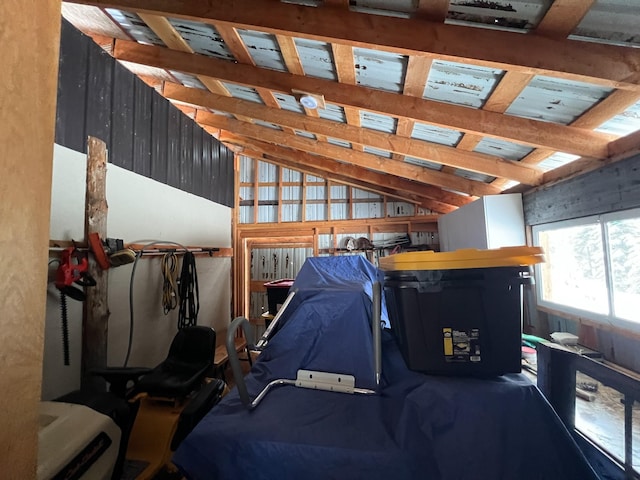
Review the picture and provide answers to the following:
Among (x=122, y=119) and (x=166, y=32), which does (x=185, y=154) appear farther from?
(x=166, y=32)

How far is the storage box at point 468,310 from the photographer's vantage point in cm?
103

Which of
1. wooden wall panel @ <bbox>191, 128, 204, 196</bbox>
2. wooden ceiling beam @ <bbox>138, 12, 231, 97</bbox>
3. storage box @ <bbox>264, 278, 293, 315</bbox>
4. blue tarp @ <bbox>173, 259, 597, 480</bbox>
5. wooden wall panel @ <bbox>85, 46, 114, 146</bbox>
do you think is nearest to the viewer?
blue tarp @ <bbox>173, 259, 597, 480</bbox>

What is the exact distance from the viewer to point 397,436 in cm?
90

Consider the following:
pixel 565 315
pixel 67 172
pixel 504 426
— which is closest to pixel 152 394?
pixel 67 172

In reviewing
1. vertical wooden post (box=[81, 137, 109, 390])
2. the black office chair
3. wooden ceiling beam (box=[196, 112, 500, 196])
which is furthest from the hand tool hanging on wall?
wooden ceiling beam (box=[196, 112, 500, 196])

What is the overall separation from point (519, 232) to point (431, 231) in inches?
87.7

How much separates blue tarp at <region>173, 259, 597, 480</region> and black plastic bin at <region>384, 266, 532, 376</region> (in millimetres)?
61

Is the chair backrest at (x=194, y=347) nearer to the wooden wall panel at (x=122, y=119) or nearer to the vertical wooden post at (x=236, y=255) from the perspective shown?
the wooden wall panel at (x=122, y=119)

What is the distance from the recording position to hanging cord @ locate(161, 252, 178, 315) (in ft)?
10.3

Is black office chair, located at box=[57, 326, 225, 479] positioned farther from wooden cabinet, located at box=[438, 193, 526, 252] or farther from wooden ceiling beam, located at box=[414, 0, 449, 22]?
wooden cabinet, located at box=[438, 193, 526, 252]

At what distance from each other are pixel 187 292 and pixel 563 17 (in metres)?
3.81

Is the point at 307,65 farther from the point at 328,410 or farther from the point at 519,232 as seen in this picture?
the point at 519,232

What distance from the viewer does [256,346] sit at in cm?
131

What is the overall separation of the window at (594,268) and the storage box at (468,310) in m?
1.48
